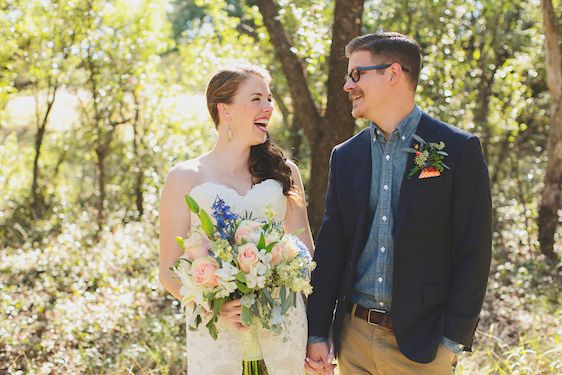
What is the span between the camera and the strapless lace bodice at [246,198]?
3.30 m

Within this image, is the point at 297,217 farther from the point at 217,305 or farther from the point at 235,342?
the point at 217,305

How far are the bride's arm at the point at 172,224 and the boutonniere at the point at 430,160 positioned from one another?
1066mm

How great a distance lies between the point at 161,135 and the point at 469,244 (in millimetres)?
7387

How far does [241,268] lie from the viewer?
280 cm

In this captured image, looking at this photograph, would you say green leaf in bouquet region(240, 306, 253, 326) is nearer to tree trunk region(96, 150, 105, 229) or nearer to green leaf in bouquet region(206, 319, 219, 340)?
green leaf in bouquet region(206, 319, 219, 340)

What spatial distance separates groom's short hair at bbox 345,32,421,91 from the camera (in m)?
3.07

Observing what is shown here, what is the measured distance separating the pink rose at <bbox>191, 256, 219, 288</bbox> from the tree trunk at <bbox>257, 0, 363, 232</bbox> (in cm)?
369

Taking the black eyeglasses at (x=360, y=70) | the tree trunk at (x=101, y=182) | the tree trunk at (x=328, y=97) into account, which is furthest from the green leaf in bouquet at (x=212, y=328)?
the tree trunk at (x=101, y=182)

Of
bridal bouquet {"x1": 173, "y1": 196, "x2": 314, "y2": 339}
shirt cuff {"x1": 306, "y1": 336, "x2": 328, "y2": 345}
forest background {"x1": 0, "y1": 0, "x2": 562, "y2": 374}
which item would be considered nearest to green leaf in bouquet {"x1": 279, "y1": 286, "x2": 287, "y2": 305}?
bridal bouquet {"x1": 173, "y1": 196, "x2": 314, "y2": 339}

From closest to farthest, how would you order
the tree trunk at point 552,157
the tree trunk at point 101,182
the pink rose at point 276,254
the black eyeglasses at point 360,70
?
the pink rose at point 276,254 < the black eyeglasses at point 360,70 < the tree trunk at point 552,157 < the tree trunk at point 101,182

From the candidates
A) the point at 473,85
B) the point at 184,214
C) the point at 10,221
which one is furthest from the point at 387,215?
the point at 10,221

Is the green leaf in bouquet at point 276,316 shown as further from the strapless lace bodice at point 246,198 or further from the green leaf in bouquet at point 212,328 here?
the strapless lace bodice at point 246,198

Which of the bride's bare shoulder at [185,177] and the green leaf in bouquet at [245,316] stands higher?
the bride's bare shoulder at [185,177]

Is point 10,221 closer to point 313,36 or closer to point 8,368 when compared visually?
point 8,368
